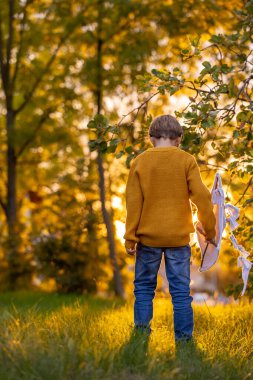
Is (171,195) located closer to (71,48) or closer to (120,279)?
(120,279)

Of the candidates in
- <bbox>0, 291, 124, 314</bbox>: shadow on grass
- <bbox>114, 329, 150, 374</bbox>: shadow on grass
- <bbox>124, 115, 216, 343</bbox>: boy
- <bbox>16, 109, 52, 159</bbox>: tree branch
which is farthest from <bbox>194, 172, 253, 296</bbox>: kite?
<bbox>16, 109, 52, 159</bbox>: tree branch

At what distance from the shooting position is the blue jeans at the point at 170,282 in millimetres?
5457

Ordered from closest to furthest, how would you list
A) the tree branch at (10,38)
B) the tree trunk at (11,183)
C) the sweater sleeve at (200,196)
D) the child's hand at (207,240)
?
1. the sweater sleeve at (200,196)
2. the child's hand at (207,240)
3. the tree branch at (10,38)
4. the tree trunk at (11,183)

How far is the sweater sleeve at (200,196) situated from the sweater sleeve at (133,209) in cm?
38

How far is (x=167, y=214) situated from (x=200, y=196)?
0.27 meters

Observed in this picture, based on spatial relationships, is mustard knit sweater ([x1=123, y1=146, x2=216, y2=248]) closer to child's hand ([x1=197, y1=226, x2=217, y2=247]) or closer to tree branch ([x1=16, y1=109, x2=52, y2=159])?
child's hand ([x1=197, y1=226, x2=217, y2=247])

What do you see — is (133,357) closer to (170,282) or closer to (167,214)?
(170,282)

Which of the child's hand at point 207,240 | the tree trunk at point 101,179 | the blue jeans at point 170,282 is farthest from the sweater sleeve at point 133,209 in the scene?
the tree trunk at point 101,179

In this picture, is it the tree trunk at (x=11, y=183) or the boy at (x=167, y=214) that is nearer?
the boy at (x=167, y=214)

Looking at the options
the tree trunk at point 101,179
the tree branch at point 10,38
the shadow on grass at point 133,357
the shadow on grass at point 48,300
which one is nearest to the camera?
the shadow on grass at point 133,357

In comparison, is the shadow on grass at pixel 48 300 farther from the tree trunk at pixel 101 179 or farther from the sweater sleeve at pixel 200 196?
the sweater sleeve at pixel 200 196

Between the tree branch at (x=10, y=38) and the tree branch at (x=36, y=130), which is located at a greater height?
the tree branch at (x=10, y=38)

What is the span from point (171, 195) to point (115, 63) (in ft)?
24.8

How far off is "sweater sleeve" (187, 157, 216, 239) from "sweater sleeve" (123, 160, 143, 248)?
14.9 inches
